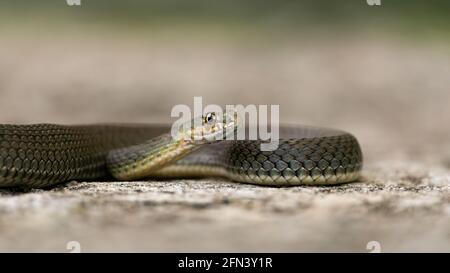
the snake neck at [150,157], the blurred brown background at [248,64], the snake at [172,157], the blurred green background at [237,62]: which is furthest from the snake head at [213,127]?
the blurred green background at [237,62]

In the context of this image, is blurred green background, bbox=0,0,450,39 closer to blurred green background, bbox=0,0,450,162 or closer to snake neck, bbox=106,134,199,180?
blurred green background, bbox=0,0,450,162

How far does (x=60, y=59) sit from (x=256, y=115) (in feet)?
28.8

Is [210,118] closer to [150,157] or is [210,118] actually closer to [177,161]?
[150,157]

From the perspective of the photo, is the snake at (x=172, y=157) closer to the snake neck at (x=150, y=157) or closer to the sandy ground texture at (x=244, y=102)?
the snake neck at (x=150, y=157)

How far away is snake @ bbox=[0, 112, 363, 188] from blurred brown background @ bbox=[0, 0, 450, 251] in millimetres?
2459

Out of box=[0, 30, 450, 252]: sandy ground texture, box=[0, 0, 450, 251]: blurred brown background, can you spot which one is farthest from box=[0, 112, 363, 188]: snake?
box=[0, 0, 450, 251]: blurred brown background

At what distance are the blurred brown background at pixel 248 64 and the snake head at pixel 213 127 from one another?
340 cm

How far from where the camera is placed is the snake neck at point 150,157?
9.51 meters

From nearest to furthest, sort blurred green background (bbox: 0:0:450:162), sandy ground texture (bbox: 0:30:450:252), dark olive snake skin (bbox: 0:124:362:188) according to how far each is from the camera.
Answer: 1. sandy ground texture (bbox: 0:30:450:252)
2. dark olive snake skin (bbox: 0:124:362:188)
3. blurred green background (bbox: 0:0:450:162)

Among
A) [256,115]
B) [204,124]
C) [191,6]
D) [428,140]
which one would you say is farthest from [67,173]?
[191,6]

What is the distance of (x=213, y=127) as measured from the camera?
30.0 ft

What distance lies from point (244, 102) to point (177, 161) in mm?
8260

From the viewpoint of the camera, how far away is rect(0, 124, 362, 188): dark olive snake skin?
26.7 ft

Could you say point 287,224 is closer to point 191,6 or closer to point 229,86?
point 229,86
